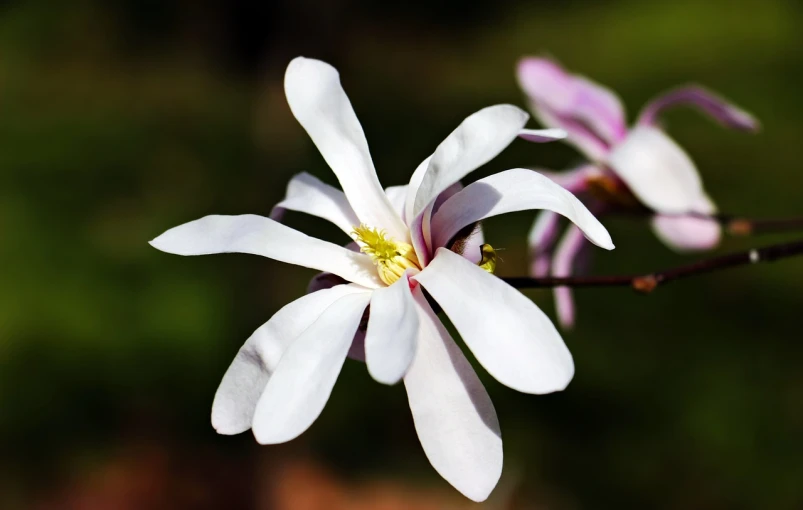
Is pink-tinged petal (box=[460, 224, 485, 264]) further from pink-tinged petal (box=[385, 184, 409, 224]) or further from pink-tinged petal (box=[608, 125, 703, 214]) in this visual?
pink-tinged petal (box=[608, 125, 703, 214])

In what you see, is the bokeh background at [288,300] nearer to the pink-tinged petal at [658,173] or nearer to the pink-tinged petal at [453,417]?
the pink-tinged petal at [658,173]

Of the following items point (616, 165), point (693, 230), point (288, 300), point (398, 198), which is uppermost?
point (398, 198)

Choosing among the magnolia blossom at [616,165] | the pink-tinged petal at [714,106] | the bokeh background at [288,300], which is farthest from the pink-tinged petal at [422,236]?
the bokeh background at [288,300]

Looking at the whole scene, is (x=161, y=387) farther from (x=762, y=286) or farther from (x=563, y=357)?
(x=563, y=357)

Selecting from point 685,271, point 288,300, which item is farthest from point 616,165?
point 288,300

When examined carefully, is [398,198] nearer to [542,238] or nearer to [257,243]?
[257,243]

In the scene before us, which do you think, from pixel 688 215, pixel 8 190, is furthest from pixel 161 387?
pixel 688 215
